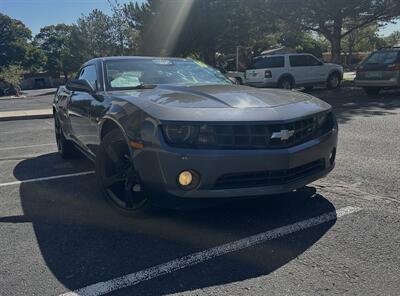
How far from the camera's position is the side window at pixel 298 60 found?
1723cm

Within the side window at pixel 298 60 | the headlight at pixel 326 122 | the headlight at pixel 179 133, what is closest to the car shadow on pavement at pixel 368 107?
the side window at pixel 298 60

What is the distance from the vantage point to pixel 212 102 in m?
3.49

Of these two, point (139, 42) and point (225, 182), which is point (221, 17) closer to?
point (139, 42)

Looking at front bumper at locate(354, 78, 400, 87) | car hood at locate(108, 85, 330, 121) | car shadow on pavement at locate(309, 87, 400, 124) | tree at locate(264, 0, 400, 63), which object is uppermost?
tree at locate(264, 0, 400, 63)

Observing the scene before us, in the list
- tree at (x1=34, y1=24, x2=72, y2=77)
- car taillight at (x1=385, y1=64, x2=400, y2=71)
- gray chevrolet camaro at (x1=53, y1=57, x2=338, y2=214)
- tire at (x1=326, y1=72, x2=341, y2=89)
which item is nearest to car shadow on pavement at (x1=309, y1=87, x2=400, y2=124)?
car taillight at (x1=385, y1=64, x2=400, y2=71)

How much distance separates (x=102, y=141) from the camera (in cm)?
388

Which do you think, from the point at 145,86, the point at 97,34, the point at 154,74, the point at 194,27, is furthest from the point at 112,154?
the point at 97,34

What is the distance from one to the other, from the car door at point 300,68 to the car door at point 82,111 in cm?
1298

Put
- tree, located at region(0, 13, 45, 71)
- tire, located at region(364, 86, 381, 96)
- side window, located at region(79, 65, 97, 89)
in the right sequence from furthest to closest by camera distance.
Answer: tree, located at region(0, 13, 45, 71)
tire, located at region(364, 86, 381, 96)
side window, located at region(79, 65, 97, 89)

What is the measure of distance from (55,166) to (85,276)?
11.9 ft

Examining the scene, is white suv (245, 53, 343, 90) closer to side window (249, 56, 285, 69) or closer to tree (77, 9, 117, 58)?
side window (249, 56, 285, 69)

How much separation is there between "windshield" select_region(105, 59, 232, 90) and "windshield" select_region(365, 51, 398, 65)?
1028 centimetres

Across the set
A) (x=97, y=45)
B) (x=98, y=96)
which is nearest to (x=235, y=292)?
(x=98, y=96)

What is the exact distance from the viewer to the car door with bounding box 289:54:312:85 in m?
17.2
